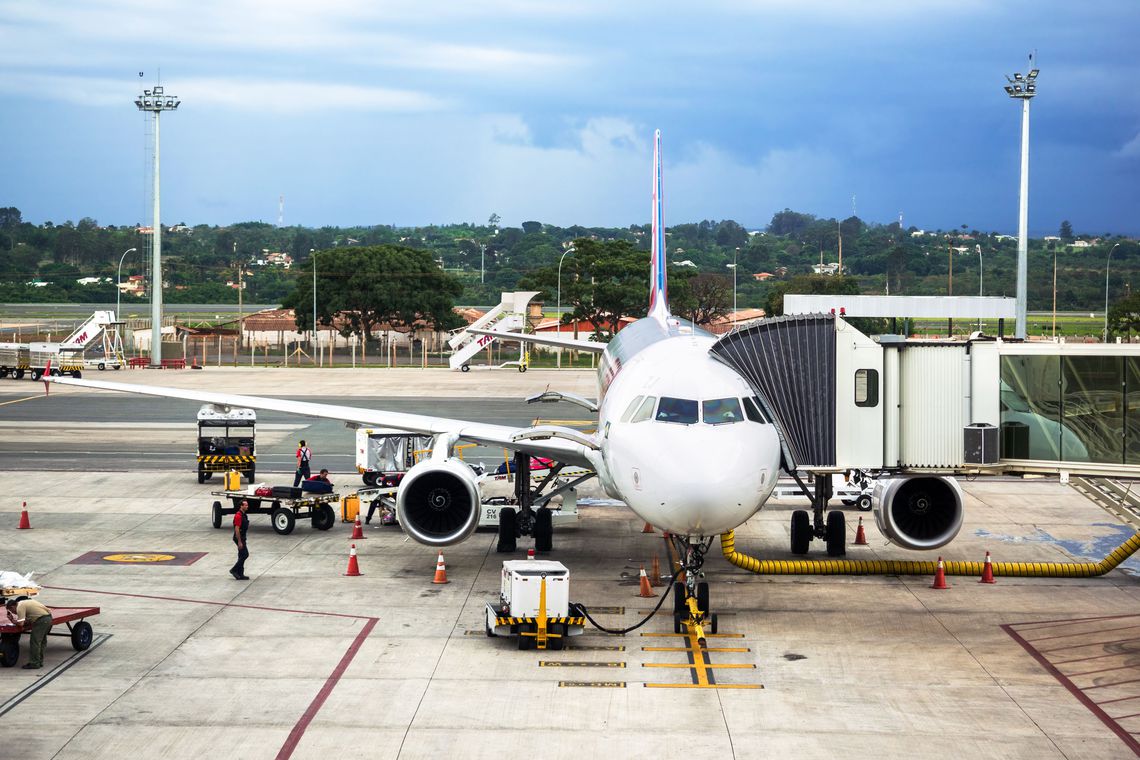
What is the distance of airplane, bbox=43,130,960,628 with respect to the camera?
19.9 m

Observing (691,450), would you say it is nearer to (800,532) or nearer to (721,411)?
(721,411)

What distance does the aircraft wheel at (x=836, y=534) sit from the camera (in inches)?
1105

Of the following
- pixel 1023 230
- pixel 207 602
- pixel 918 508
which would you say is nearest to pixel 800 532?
pixel 918 508

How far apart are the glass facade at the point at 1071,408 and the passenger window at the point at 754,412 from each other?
4.83m

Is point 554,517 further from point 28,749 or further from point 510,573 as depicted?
point 28,749

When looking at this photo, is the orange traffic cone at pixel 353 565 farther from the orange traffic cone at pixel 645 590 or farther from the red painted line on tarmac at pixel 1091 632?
the red painted line on tarmac at pixel 1091 632

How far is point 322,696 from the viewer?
58.4ft

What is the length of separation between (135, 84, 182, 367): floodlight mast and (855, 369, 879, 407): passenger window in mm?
75361

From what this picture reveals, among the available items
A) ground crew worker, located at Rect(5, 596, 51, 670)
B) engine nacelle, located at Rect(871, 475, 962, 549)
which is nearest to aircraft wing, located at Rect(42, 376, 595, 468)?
engine nacelle, located at Rect(871, 475, 962, 549)

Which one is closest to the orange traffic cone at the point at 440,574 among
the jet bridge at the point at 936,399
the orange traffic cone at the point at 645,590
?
the orange traffic cone at the point at 645,590

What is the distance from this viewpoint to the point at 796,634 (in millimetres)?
21516

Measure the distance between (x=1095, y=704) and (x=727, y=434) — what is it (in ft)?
21.3

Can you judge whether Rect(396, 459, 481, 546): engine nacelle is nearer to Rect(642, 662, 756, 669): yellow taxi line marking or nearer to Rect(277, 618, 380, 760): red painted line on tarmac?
Rect(277, 618, 380, 760): red painted line on tarmac

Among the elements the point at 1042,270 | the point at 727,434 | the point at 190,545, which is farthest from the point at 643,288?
the point at 1042,270
